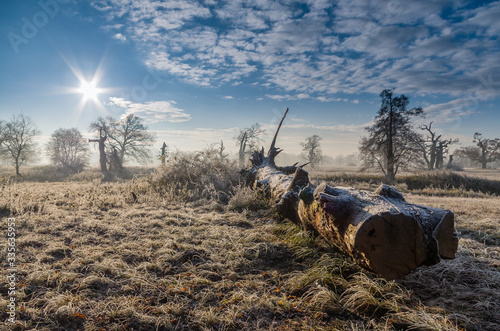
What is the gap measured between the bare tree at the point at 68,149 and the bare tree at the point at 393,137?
1330 inches

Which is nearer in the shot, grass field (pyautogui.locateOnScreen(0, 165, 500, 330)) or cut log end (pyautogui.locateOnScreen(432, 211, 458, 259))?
grass field (pyautogui.locateOnScreen(0, 165, 500, 330))

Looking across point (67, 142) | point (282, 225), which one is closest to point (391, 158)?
point (282, 225)

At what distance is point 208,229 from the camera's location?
188 inches

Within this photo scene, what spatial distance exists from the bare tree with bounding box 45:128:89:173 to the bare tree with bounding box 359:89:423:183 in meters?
33.8

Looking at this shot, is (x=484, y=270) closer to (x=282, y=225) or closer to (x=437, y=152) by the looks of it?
(x=282, y=225)

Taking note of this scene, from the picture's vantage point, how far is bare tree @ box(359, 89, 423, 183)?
16.7 metres

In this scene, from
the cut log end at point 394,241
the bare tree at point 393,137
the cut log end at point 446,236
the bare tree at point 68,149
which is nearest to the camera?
the cut log end at point 394,241

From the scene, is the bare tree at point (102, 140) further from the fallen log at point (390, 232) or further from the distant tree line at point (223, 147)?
the fallen log at point (390, 232)

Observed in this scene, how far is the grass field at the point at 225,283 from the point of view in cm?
219

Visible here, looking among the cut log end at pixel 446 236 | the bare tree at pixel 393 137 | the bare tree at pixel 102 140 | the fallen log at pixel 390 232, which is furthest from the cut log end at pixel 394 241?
the bare tree at pixel 102 140

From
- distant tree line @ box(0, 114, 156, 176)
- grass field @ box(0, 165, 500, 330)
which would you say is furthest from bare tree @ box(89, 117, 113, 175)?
grass field @ box(0, 165, 500, 330)

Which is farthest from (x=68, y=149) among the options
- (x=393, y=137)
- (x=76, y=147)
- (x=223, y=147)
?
(x=393, y=137)

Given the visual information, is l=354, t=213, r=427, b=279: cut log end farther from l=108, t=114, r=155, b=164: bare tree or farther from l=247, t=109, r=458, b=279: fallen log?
l=108, t=114, r=155, b=164: bare tree

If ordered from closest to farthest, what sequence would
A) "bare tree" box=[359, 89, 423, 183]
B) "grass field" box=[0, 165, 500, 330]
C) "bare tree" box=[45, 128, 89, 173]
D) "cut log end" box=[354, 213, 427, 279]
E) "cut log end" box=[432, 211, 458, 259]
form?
"grass field" box=[0, 165, 500, 330], "cut log end" box=[354, 213, 427, 279], "cut log end" box=[432, 211, 458, 259], "bare tree" box=[359, 89, 423, 183], "bare tree" box=[45, 128, 89, 173]
